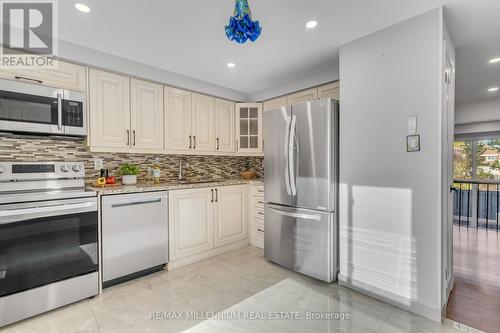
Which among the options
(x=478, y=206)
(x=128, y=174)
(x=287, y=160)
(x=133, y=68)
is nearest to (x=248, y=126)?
(x=287, y=160)

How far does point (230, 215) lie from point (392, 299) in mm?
2133

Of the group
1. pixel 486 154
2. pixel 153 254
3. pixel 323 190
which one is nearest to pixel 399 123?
pixel 323 190

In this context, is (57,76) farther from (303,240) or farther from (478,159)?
(478,159)

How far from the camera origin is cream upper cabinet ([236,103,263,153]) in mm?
3953

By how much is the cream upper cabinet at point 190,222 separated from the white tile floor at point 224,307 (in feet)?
1.03

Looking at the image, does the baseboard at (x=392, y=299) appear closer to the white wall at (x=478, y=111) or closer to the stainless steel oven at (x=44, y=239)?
the stainless steel oven at (x=44, y=239)

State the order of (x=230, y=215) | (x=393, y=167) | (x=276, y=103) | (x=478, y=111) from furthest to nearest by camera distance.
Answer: (x=478, y=111) < (x=276, y=103) < (x=230, y=215) < (x=393, y=167)

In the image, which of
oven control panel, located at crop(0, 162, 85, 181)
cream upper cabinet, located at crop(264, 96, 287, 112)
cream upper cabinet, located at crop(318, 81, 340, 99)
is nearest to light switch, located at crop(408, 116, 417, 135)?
cream upper cabinet, located at crop(318, 81, 340, 99)

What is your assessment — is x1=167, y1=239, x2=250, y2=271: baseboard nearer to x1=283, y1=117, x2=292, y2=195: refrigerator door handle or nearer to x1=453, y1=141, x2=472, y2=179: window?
x1=283, y1=117, x2=292, y2=195: refrigerator door handle

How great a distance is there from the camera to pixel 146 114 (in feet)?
9.74

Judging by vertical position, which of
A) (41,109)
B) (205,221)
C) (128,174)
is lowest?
(205,221)

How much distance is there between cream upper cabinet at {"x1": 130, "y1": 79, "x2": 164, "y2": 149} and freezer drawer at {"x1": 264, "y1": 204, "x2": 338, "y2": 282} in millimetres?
1685

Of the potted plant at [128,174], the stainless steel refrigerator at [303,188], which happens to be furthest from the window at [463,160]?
the potted plant at [128,174]

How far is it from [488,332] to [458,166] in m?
4.92
